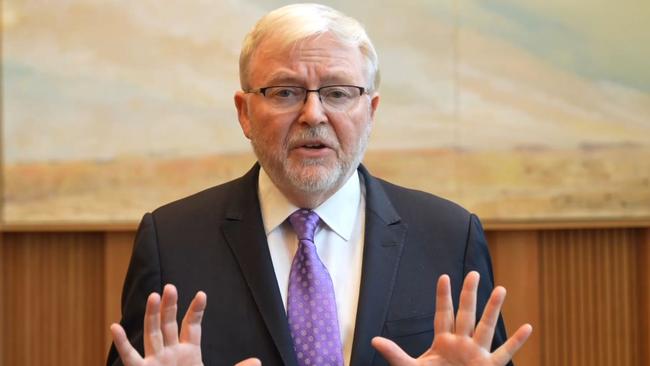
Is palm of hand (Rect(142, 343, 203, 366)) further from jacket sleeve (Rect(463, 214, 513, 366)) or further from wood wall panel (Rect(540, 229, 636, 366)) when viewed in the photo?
wood wall panel (Rect(540, 229, 636, 366))

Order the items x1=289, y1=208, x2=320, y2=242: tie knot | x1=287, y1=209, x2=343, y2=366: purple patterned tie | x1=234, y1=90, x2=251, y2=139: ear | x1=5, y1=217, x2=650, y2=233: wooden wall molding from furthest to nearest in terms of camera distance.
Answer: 1. x1=5, y1=217, x2=650, y2=233: wooden wall molding
2. x1=234, y1=90, x2=251, y2=139: ear
3. x1=289, y1=208, x2=320, y2=242: tie knot
4. x1=287, y1=209, x2=343, y2=366: purple patterned tie

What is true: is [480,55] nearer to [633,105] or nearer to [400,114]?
[400,114]

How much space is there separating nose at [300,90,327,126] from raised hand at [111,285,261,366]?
445 mm

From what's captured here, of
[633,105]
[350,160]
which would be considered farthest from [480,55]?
[350,160]

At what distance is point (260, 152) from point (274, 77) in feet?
0.57

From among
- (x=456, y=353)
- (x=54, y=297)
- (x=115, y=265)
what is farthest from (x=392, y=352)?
(x=54, y=297)

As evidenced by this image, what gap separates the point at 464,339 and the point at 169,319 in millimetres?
561

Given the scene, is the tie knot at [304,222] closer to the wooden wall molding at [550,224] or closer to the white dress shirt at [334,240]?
the white dress shirt at [334,240]

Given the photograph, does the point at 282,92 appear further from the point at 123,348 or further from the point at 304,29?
the point at 123,348

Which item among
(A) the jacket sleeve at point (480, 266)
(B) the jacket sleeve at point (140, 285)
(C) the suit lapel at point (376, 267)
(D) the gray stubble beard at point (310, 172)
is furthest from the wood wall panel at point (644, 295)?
(B) the jacket sleeve at point (140, 285)

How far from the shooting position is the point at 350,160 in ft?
Result: 5.97

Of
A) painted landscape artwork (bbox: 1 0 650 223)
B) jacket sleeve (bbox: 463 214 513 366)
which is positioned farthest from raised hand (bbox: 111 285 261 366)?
painted landscape artwork (bbox: 1 0 650 223)

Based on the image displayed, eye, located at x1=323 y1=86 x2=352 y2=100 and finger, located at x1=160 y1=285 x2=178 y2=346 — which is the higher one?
eye, located at x1=323 y1=86 x2=352 y2=100

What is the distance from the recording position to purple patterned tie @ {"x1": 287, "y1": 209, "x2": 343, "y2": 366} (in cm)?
170
